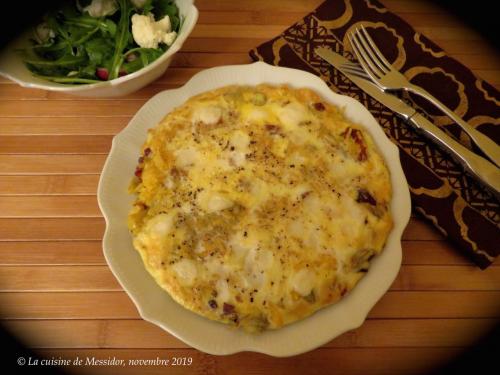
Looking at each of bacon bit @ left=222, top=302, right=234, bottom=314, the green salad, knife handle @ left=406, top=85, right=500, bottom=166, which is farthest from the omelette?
knife handle @ left=406, top=85, right=500, bottom=166

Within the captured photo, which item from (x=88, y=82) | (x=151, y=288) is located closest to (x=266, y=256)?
(x=151, y=288)

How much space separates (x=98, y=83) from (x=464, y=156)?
5.64ft

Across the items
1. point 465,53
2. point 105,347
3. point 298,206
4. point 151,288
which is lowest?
point 105,347

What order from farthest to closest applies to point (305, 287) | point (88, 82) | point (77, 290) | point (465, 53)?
1. point (465, 53)
2. point (88, 82)
3. point (77, 290)
4. point (305, 287)

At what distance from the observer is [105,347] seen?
1.68 m

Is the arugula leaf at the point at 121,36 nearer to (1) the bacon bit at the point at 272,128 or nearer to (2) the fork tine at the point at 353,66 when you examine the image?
(1) the bacon bit at the point at 272,128

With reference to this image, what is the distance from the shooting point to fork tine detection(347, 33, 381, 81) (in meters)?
2.13

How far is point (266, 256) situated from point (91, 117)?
1.29 m

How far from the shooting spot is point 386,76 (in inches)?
83.4

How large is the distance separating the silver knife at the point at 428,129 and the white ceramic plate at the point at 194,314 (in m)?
0.22

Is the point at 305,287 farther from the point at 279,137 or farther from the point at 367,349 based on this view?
the point at 279,137

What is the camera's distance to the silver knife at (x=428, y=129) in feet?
5.96

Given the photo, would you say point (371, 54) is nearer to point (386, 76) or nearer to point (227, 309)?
point (386, 76)

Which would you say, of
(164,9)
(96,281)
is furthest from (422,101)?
(96,281)
